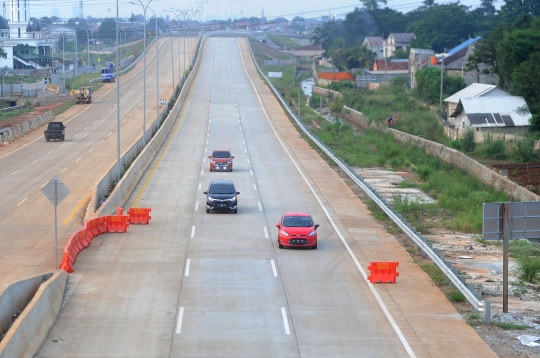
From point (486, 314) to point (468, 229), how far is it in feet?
48.0

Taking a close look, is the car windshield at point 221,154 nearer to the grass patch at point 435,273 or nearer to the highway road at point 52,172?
the highway road at point 52,172

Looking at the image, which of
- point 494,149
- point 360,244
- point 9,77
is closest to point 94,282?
point 360,244

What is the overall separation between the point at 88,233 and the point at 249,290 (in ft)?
28.7

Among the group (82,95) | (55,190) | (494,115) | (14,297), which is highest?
(55,190)

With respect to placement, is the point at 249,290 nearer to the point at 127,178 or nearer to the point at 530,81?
the point at 127,178

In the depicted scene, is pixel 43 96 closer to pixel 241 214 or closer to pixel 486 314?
pixel 241 214

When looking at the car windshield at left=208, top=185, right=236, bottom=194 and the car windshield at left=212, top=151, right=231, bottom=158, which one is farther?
the car windshield at left=212, top=151, right=231, bottom=158

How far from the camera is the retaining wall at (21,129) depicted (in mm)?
63750

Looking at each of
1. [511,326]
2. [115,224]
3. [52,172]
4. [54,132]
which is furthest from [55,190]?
[54,132]

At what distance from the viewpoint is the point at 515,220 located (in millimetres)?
22016

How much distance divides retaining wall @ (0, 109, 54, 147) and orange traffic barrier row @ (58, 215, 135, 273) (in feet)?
112

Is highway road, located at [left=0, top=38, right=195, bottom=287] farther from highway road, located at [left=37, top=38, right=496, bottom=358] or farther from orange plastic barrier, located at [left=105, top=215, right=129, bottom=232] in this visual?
highway road, located at [left=37, top=38, right=496, bottom=358]

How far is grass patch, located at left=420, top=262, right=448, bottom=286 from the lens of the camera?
24469 mm

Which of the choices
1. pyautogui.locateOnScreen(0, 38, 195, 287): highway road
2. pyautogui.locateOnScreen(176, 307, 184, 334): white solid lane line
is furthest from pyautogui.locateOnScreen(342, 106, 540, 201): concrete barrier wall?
pyautogui.locateOnScreen(176, 307, 184, 334): white solid lane line
